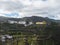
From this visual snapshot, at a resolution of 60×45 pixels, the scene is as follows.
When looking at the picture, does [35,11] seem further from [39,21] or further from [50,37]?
[50,37]

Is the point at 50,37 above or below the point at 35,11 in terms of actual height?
below

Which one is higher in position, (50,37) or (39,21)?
(39,21)

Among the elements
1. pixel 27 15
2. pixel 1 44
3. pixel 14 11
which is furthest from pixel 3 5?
pixel 1 44

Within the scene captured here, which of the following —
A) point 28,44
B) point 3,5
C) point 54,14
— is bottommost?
point 28,44

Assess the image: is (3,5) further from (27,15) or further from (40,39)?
(40,39)

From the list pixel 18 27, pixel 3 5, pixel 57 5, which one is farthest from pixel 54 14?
pixel 3 5

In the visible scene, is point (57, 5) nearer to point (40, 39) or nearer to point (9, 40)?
point (40, 39)

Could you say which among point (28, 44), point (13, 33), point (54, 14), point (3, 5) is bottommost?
point (28, 44)

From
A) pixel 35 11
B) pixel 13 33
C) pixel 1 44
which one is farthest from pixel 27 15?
pixel 1 44
